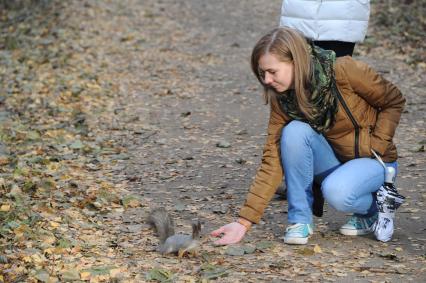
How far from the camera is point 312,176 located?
390 centimetres

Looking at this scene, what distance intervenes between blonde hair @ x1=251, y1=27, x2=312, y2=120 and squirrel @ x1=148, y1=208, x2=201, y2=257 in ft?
2.88

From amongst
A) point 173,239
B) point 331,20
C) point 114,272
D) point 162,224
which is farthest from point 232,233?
point 331,20

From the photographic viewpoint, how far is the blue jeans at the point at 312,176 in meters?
3.79

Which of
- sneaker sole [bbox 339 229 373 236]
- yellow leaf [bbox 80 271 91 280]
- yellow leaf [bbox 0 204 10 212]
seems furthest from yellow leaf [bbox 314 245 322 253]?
yellow leaf [bbox 0 204 10 212]

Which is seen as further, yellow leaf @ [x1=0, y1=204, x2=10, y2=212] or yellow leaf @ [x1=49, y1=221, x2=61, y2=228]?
yellow leaf @ [x1=0, y1=204, x2=10, y2=212]

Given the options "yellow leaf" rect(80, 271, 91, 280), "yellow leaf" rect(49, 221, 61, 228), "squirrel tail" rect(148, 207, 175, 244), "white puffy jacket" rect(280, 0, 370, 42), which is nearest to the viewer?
"yellow leaf" rect(80, 271, 91, 280)

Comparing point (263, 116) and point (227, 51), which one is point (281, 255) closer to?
point (263, 116)

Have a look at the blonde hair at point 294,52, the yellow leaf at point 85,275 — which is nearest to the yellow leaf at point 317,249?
the blonde hair at point 294,52

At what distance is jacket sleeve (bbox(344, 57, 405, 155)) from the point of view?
3.70 m

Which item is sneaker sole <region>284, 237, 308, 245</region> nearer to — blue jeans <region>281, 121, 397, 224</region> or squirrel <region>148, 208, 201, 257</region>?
blue jeans <region>281, 121, 397, 224</region>

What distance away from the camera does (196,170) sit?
568cm

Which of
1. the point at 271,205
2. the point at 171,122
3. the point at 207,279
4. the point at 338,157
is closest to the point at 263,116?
the point at 171,122

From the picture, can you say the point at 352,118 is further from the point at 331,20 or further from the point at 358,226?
the point at 331,20

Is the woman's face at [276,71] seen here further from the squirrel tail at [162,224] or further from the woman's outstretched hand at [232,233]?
the squirrel tail at [162,224]
